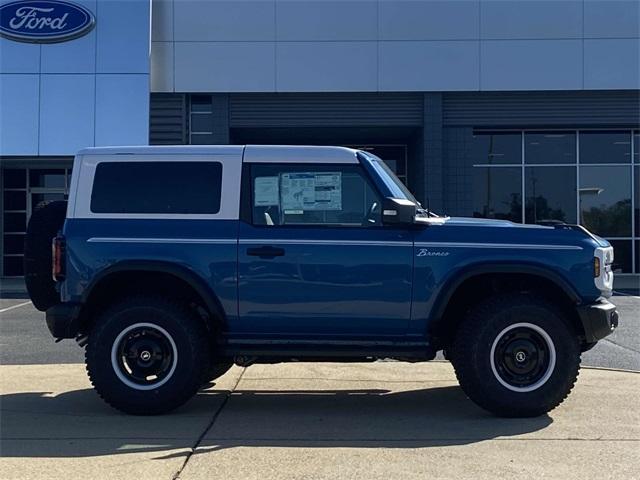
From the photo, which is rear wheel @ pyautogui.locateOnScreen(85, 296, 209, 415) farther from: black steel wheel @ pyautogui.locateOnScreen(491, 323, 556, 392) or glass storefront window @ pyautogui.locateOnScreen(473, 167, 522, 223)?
glass storefront window @ pyautogui.locateOnScreen(473, 167, 522, 223)

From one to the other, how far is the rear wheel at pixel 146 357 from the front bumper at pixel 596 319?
9.76 ft

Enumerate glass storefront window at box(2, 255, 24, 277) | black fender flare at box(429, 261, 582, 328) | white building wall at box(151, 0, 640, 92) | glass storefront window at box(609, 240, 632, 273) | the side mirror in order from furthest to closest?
glass storefront window at box(2, 255, 24, 277) < glass storefront window at box(609, 240, 632, 273) < white building wall at box(151, 0, 640, 92) < black fender flare at box(429, 261, 582, 328) < the side mirror

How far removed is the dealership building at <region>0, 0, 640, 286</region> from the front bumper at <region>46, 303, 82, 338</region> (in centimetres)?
1276

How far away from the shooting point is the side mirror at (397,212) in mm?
5512

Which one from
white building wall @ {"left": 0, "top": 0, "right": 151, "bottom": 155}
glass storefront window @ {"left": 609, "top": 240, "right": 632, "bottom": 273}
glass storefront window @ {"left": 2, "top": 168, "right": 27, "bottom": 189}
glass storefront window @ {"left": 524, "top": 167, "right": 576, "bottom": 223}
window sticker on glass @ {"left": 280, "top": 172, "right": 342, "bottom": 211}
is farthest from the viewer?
glass storefront window @ {"left": 2, "top": 168, "right": 27, "bottom": 189}

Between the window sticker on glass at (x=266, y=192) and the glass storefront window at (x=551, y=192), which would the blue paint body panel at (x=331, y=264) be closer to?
the window sticker on glass at (x=266, y=192)

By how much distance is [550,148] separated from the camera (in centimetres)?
1952

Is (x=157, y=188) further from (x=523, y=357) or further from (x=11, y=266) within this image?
(x=11, y=266)

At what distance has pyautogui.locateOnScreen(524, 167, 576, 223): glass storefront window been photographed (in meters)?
19.5

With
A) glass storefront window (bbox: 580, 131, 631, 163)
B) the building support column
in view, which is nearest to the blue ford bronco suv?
the building support column

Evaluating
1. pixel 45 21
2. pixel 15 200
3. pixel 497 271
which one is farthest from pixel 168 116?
pixel 497 271

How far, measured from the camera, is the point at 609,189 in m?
19.6

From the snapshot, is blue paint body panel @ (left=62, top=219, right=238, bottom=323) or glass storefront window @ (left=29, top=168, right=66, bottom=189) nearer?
blue paint body panel @ (left=62, top=219, right=238, bottom=323)

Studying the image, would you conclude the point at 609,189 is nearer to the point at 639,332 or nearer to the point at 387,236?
the point at 639,332
